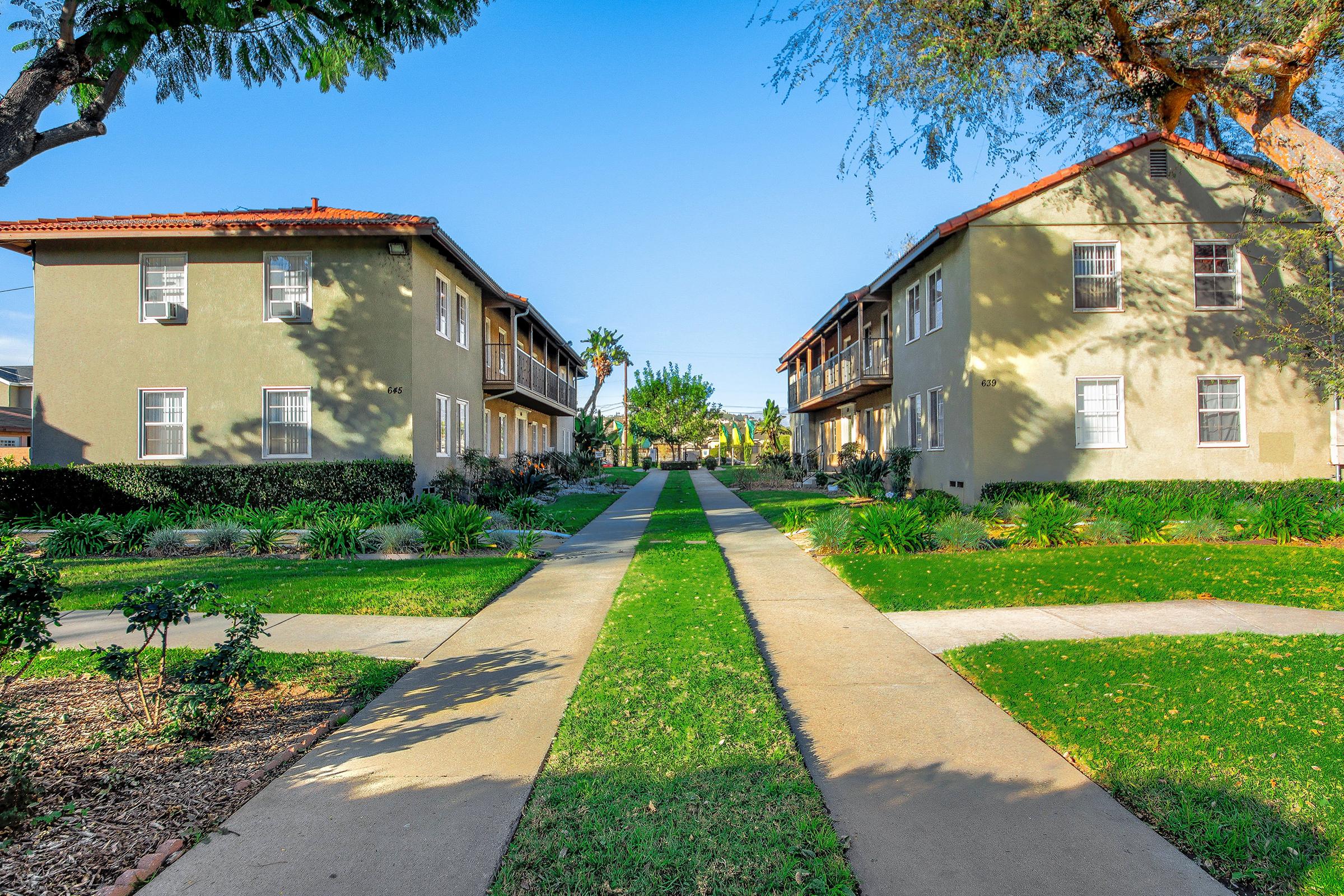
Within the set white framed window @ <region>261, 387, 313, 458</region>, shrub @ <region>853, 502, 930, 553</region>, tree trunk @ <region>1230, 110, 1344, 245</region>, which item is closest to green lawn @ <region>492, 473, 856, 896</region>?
shrub @ <region>853, 502, 930, 553</region>

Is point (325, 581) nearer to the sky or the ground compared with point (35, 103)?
nearer to the ground

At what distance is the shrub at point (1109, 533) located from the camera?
1161 cm

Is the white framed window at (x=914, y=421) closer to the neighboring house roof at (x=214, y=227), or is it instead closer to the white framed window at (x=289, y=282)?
the neighboring house roof at (x=214, y=227)

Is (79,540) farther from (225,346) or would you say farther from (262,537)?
(225,346)

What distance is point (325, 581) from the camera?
28.5 ft

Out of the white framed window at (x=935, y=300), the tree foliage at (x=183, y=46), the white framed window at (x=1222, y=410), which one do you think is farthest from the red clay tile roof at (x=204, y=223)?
the white framed window at (x=1222, y=410)

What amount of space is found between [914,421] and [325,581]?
15.5 m

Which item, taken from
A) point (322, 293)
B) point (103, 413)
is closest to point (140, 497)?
point (103, 413)

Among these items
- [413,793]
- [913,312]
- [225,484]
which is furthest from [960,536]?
[225,484]

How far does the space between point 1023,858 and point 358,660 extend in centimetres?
458

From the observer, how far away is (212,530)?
11461 mm

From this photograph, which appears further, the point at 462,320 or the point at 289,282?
the point at 462,320

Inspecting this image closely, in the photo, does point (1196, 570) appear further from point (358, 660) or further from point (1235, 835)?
point (358, 660)

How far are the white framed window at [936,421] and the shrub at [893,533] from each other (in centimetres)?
720
